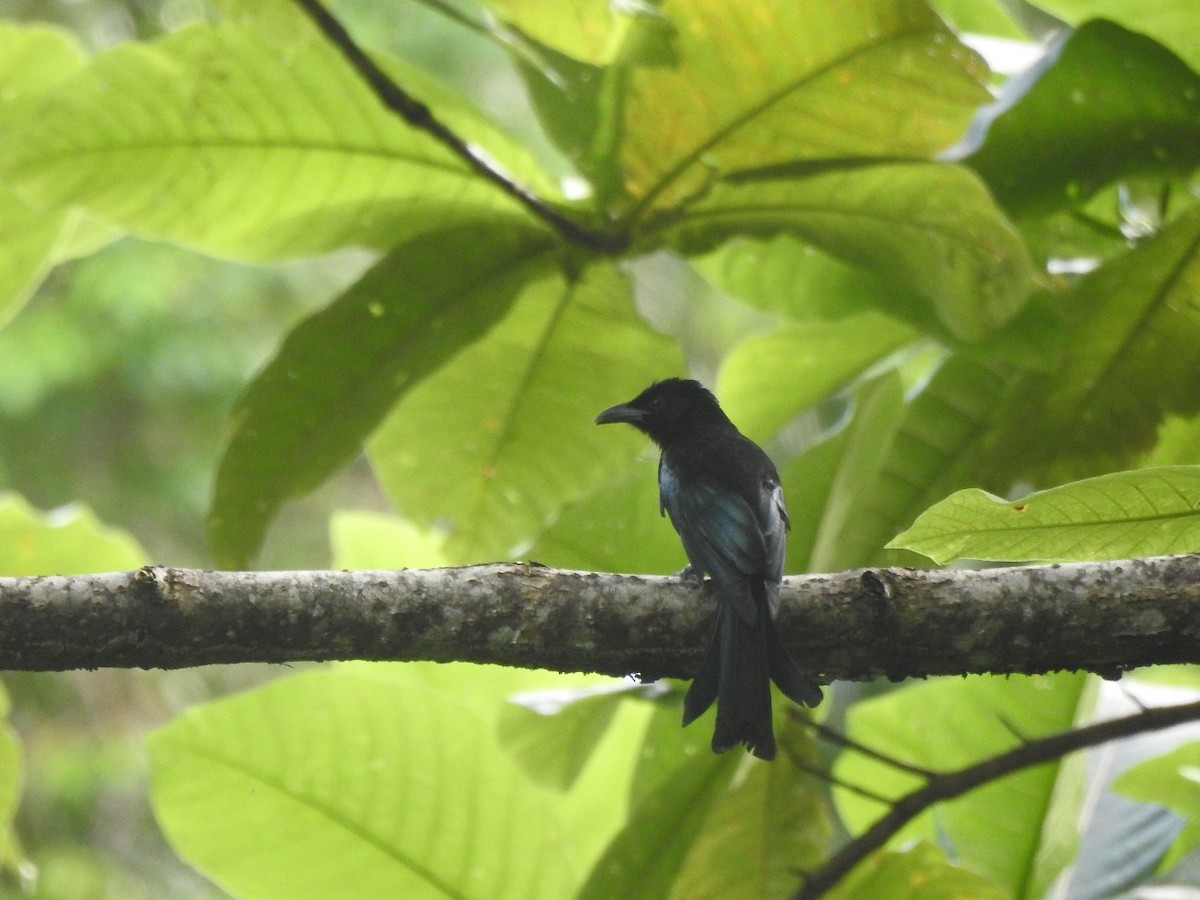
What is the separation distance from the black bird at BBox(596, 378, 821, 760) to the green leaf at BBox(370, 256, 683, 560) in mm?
98

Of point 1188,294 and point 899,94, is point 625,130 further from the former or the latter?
point 1188,294

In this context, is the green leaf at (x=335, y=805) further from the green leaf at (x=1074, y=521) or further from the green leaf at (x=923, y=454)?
the green leaf at (x=1074, y=521)

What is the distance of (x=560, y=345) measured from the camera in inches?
120

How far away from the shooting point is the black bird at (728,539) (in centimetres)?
218

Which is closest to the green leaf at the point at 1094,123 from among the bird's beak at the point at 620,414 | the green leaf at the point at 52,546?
the bird's beak at the point at 620,414

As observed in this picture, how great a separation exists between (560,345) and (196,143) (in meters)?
0.89

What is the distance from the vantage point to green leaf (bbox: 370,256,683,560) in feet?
9.99

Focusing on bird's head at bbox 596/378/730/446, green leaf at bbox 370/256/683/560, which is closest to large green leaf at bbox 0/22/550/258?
→ green leaf at bbox 370/256/683/560

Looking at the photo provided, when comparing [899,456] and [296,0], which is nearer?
[296,0]

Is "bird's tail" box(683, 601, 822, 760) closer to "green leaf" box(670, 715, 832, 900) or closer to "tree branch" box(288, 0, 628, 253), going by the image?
"green leaf" box(670, 715, 832, 900)

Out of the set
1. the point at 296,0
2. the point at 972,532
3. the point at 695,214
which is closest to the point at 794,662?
the point at 972,532

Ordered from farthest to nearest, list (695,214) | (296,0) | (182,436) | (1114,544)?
(182,436), (695,214), (296,0), (1114,544)

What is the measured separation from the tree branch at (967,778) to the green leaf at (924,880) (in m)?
0.10

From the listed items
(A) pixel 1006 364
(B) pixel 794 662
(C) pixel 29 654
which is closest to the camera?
(C) pixel 29 654
